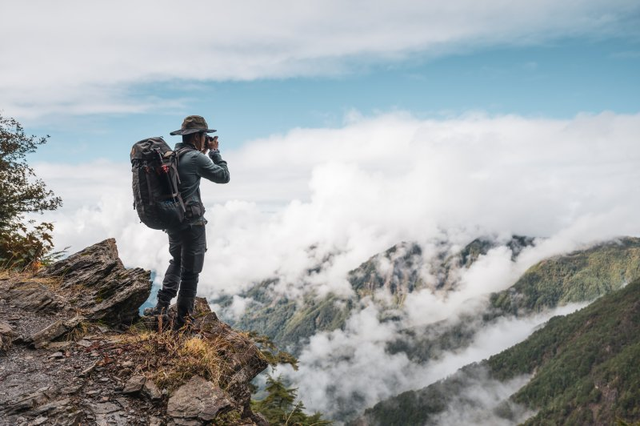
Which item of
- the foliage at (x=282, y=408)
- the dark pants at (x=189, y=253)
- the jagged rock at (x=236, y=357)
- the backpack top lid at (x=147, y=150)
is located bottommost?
the foliage at (x=282, y=408)

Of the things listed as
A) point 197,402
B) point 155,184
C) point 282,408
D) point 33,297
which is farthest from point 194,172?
point 282,408

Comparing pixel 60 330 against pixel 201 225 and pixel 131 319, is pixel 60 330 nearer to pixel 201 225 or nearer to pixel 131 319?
pixel 131 319

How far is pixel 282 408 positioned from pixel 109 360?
706 cm

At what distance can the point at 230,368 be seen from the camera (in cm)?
901

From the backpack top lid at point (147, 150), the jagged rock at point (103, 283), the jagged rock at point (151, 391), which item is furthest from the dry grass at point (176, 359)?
the backpack top lid at point (147, 150)

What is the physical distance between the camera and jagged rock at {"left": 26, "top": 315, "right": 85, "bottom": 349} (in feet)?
29.5

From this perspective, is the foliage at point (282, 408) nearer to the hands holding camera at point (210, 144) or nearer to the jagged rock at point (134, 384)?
the jagged rock at point (134, 384)

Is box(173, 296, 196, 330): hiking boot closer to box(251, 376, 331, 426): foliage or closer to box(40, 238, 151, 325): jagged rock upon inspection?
box(40, 238, 151, 325): jagged rock

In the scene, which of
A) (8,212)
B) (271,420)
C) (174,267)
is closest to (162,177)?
(174,267)

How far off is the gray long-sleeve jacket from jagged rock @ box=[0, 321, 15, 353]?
4519mm

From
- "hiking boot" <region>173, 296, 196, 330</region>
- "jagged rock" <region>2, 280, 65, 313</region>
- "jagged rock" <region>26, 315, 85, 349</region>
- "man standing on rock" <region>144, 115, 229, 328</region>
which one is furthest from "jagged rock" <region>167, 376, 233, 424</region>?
"jagged rock" <region>2, 280, 65, 313</region>

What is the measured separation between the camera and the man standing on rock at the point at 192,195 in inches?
364

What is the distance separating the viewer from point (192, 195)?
9.41 m

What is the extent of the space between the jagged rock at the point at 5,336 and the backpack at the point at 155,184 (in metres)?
3.68
